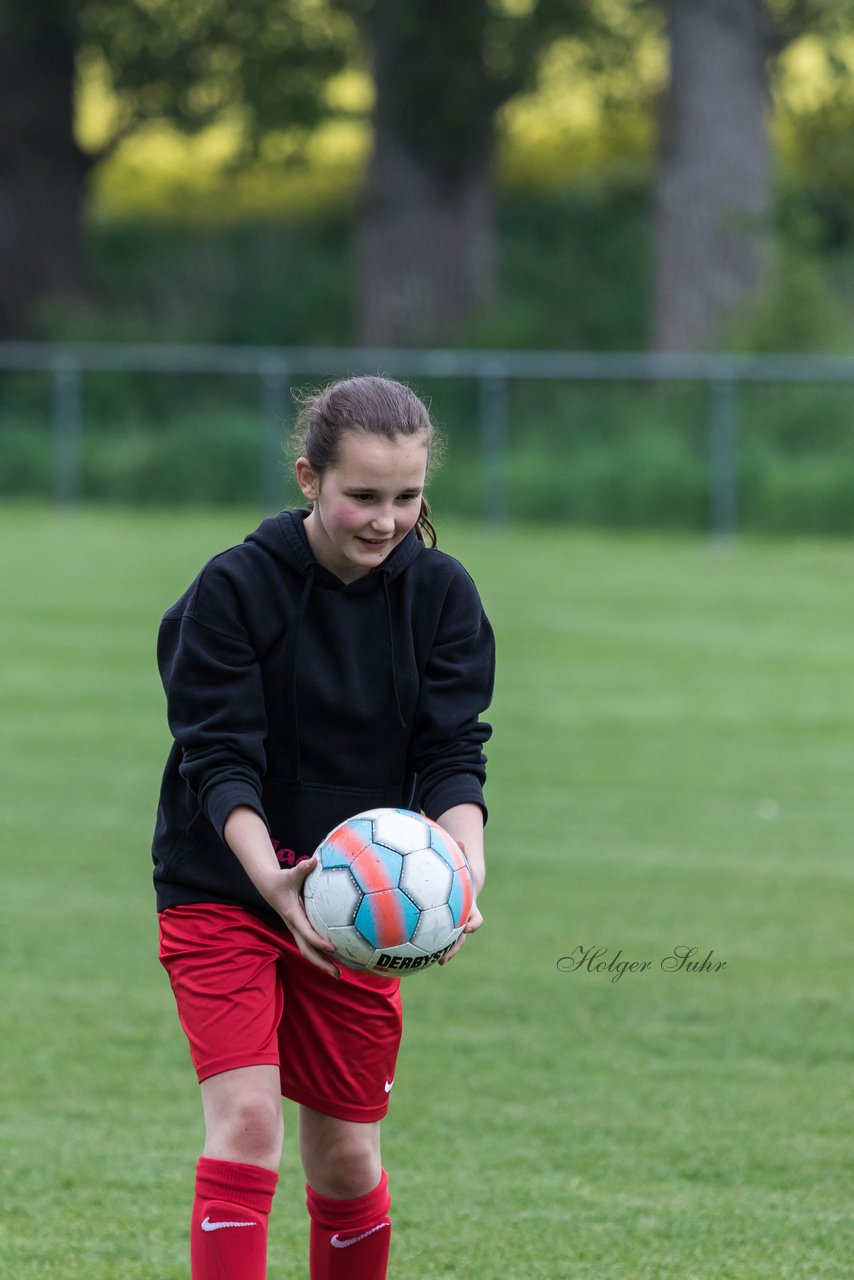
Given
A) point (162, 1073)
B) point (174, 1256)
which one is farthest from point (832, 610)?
point (174, 1256)

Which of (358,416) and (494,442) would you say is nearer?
(358,416)

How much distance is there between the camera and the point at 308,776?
3639mm

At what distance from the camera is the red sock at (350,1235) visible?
3.71 metres

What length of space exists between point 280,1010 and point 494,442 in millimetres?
19816

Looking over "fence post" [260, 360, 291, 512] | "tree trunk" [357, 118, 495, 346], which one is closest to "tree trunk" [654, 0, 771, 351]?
"fence post" [260, 360, 291, 512]

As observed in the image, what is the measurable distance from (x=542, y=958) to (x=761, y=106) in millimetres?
19744

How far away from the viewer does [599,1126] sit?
16.7 ft

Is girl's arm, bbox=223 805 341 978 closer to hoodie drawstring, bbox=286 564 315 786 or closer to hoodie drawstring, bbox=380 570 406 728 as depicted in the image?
hoodie drawstring, bbox=286 564 315 786

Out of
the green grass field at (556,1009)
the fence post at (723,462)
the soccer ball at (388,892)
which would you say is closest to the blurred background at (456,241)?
the fence post at (723,462)

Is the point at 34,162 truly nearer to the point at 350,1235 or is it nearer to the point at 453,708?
the point at 453,708

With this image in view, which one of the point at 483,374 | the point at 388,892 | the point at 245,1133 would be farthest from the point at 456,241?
the point at 245,1133

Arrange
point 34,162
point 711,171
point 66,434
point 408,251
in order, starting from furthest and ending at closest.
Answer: point 34,162, point 408,251, point 66,434, point 711,171

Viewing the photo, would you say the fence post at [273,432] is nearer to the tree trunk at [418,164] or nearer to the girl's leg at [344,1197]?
the tree trunk at [418,164]

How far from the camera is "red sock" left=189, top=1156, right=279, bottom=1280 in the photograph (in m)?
3.36
